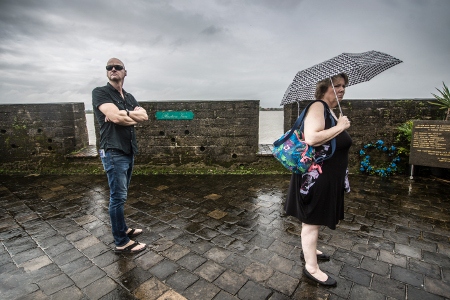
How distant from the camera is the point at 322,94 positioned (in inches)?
Answer: 87.5

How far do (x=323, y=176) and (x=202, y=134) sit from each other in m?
4.36

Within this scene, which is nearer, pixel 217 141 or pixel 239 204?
pixel 239 204

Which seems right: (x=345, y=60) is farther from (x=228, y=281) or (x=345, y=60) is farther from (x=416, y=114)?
(x=416, y=114)

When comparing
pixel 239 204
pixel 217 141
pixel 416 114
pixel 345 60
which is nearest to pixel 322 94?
pixel 345 60

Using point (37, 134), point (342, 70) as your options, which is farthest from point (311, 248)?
point (37, 134)

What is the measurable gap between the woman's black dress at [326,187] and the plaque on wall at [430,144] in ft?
14.6

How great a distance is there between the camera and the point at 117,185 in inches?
105

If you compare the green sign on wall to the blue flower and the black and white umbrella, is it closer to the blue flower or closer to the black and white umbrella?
the black and white umbrella

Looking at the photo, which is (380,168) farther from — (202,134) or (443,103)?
(202,134)

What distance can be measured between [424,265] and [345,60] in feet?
7.33

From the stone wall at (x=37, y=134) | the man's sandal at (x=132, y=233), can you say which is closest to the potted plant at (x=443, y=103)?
the man's sandal at (x=132, y=233)

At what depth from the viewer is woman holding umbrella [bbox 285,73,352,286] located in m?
2.04

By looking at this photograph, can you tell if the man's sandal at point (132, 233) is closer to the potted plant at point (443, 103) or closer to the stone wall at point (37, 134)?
the stone wall at point (37, 134)

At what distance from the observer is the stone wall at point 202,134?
607cm
